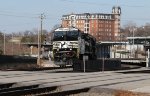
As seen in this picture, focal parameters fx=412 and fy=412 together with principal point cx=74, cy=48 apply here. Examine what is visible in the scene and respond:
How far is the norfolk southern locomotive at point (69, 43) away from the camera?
40594mm

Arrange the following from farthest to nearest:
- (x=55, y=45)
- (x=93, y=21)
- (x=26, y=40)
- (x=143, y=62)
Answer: (x=93, y=21) → (x=26, y=40) → (x=143, y=62) → (x=55, y=45)

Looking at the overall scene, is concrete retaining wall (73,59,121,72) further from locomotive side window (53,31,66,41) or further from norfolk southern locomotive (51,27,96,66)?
locomotive side window (53,31,66,41)

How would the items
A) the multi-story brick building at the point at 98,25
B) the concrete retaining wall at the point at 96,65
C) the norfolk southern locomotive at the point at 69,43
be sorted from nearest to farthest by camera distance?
1. the concrete retaining wall at the point at 96,65
2. the norfolk southern locomotive at the point at 69,43
3. the multi-story brick building at the point at 98,25

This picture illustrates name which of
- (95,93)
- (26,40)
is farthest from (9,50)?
(95,93)

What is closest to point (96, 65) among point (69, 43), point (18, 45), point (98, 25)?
point (69, 43)

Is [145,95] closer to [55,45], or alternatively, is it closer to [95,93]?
[95,93]

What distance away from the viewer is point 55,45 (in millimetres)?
41281

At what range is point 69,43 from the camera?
133 feet

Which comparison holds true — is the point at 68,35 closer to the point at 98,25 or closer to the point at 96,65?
the point at 96,65

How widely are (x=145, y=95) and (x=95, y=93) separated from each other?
92.5 inches

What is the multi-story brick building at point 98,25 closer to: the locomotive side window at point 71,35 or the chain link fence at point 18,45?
the chain link fence at point 18,45

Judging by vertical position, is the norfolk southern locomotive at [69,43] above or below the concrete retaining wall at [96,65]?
→ above

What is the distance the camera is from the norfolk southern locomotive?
40.6 meters

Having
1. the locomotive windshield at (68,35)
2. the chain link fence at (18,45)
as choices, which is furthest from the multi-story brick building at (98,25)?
the locomotive windshield at (68,35)
